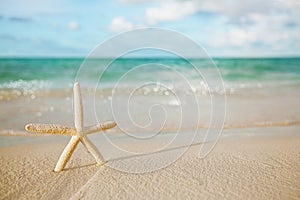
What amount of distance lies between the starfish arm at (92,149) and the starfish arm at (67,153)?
3.2 inches

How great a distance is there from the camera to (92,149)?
153 inches

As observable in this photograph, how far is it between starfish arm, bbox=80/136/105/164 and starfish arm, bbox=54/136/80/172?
8cm

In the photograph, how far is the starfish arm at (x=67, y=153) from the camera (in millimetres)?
3754

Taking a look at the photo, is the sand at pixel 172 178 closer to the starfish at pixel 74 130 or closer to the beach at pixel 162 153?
the beach at pixel 162 153

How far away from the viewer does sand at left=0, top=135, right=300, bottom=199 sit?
3240 mm

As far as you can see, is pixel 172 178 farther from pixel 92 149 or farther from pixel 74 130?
pixel 74 130

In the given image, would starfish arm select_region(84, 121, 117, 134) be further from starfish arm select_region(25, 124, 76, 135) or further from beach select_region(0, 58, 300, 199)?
beach select_region(0, 58, 300, 199)

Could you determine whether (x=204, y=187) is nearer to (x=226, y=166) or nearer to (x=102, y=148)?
(x=226, y=166)

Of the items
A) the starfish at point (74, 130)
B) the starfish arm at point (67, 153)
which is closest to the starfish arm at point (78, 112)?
the starfish at point (74, 130)

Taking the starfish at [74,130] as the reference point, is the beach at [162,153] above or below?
below

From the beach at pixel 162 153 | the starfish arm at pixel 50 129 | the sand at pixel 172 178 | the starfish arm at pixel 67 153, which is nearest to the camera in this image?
the sand at pixel 172 178

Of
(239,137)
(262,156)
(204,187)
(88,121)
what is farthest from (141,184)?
(88,121)

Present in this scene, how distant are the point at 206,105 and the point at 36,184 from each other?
20.7 feet

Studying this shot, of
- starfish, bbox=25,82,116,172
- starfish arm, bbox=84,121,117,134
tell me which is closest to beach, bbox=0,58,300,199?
starfish, bbox=25,82,116,172
